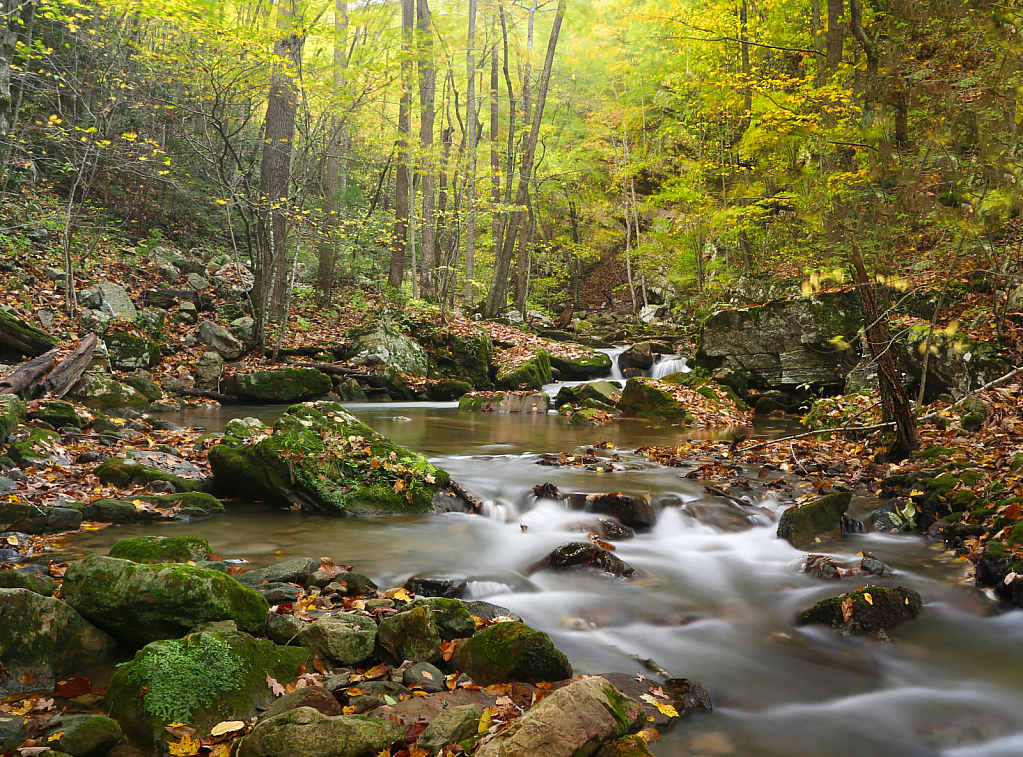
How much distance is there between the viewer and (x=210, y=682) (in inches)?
115

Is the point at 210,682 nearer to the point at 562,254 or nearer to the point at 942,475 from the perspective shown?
the point at 942,475

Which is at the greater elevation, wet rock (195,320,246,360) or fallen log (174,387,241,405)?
wet rock (195,320,246,360)

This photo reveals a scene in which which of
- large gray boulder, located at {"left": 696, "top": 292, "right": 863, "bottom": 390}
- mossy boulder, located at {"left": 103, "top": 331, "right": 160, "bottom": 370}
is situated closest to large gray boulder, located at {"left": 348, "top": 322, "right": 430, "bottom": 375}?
mossy boulder, located at {"left": 103, "top": 331, "right": 160, "bottom": 370}

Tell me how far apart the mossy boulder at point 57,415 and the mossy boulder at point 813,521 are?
8582 mm

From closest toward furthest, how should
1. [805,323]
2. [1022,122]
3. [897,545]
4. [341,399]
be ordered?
1. [1022,122]
2. [897,545]
3. [805,323]
4. [341,399]

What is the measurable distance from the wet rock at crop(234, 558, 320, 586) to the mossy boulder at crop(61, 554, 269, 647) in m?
0.76

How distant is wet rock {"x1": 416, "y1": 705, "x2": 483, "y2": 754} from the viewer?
2607mm

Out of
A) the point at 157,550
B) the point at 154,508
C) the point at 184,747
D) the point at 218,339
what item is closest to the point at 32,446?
the point at 154,508

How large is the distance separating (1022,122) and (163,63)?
54.6ft

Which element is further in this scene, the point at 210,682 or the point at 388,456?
the point at 388,456

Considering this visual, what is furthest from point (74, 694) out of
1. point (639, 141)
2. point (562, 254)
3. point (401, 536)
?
point (562, 254)

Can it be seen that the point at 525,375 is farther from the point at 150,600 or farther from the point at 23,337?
the point at 150,600

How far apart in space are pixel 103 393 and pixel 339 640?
873 centimetres

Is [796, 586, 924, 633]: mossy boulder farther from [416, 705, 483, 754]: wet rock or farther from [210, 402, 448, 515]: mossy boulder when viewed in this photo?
[210, 402, 448, 515]: mossy boulder
